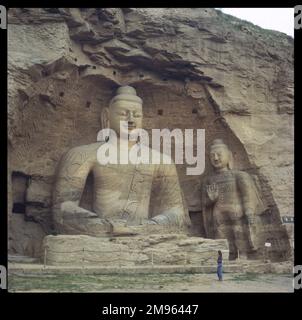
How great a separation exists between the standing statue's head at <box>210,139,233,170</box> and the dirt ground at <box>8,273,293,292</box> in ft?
11.1

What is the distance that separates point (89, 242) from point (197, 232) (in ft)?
12.2

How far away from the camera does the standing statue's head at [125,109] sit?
1370cm

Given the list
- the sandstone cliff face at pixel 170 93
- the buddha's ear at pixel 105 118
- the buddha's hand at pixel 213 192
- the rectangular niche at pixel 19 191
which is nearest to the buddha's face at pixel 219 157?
the sandstone cliff face at pixel 170 93

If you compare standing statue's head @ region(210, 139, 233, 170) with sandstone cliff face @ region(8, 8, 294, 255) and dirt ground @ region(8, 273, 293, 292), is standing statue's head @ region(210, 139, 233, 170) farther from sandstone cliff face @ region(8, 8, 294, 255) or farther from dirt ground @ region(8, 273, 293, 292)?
dirt ground @ region(8, 273, 293, 292)

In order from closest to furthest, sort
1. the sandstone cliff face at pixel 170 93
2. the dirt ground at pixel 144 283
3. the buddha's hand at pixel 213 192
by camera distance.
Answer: the dirt ground at pixel 144 283
the sandstone cliff face at pixel 170 93
the buddha's hand at pixel 213 192

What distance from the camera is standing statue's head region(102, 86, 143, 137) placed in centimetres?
1370

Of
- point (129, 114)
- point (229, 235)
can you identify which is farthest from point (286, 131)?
point (129, 114)

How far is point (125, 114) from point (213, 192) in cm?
247

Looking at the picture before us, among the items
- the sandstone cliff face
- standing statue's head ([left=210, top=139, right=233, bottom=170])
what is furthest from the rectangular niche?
standing statue's head ([left=210, top=139, right=233, bottom=170])

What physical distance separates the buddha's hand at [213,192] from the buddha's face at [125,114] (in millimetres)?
1983

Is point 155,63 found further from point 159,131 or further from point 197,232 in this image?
point 197,232

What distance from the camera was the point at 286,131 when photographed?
Answer: 13.8 metres

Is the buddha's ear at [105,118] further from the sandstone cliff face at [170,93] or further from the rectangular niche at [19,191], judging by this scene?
the rectangular niche at [19,191]

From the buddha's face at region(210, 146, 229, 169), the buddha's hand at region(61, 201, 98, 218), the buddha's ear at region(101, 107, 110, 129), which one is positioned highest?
the buddha's ear at region(101, 107, 110, 129)
